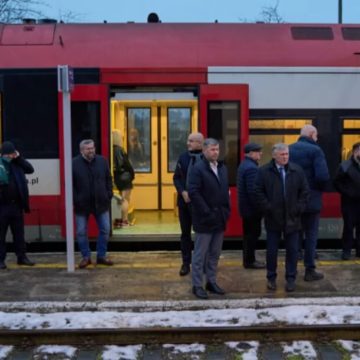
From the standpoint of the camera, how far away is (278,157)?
21.2ft

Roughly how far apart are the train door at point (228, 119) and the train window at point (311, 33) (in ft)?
3.78

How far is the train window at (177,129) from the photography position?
35.4ft

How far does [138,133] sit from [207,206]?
4.90m

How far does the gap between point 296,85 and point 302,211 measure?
2.70 metres

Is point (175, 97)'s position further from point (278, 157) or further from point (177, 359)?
point (177, 359)

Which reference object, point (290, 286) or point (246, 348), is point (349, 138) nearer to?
point (290, 286)

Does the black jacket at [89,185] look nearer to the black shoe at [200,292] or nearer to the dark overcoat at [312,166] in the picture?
the black shoe at [200,292]

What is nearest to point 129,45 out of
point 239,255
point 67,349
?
point 239,255

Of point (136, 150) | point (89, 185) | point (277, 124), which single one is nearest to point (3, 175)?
point (89, 185)

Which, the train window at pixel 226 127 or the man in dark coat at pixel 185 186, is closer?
the man in dark coat at pixel 185 186

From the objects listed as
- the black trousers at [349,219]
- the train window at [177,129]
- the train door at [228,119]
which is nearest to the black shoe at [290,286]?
the black trousers at [349,219]

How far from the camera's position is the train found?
28.0 ft

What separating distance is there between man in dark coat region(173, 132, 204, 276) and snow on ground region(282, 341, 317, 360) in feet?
6.75

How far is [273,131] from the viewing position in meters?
8.66
